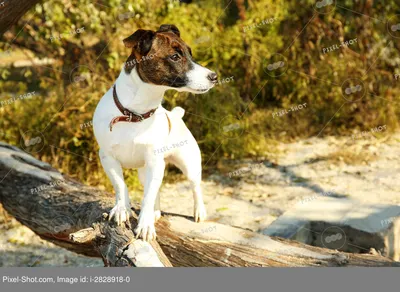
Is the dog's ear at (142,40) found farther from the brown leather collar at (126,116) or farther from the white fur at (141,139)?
the brown leather collar at (126,116)

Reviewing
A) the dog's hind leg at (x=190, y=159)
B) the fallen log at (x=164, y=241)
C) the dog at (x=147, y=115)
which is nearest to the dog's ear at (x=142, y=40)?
the dog at (x=147, y=115)

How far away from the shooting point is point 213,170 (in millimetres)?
6414

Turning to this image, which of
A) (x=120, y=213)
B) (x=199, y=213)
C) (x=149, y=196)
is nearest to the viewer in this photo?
(x=149, y=196)

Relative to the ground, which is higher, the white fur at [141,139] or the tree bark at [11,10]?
the tree bark at [11,10]

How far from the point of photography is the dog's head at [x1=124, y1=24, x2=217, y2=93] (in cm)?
292

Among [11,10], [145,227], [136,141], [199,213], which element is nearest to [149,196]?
[145,227]

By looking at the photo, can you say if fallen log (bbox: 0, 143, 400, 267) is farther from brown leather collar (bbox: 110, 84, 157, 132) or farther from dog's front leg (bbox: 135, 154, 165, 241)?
brown leather collar (bbox: 110, 84, 157, 132)

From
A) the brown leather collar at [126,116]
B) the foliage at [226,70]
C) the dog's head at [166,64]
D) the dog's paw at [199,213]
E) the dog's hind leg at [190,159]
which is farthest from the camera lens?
the foliage at [226,70]

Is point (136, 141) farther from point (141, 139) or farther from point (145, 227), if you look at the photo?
point (145, 227)

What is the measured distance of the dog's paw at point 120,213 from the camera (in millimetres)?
3258

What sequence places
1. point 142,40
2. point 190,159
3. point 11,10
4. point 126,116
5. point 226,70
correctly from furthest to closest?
point 226,70, point 11,10, point 190,159, point 126,116, point 142,40

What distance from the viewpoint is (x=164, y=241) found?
136 inches

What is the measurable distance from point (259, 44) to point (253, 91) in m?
0.54

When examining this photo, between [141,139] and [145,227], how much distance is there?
0.43 metres
